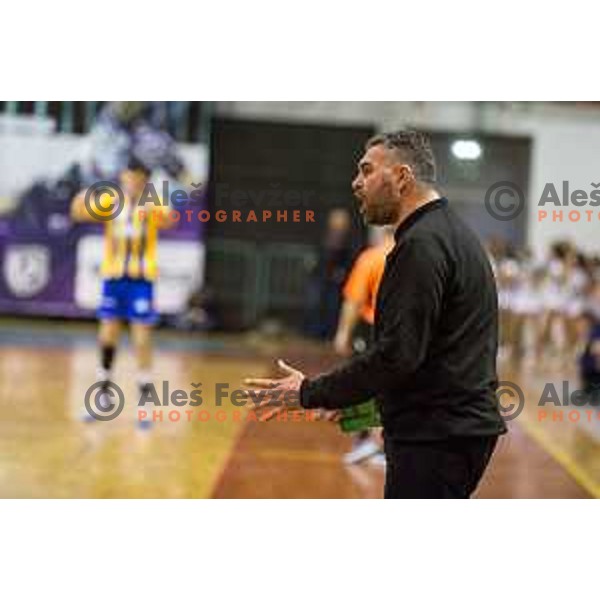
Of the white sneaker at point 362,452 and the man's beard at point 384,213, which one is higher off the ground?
the man's beard at point 384,213

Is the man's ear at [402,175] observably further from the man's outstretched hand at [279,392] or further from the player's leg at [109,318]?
the player's leg at [109,318]

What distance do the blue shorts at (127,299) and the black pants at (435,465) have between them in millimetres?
4133

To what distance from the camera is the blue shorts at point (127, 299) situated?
644 centimetres

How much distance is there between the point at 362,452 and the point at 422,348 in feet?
10.6

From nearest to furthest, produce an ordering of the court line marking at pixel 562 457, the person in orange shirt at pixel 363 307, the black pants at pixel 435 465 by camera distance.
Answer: the black pants at pixel 435 465 → the court line marking at pixel 562 457 → the person in orange shirt at pixel 363 307

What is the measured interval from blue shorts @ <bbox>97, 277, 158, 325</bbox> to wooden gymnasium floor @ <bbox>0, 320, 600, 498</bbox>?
0.68m

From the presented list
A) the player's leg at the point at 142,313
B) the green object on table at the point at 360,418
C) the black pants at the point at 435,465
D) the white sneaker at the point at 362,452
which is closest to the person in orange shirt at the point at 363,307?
the white sneaker at the point at 362,452

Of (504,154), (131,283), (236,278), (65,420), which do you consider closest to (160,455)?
(65,420)

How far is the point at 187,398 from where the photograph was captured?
717 cm

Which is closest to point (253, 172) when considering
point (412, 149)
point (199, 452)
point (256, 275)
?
point (256, 275)

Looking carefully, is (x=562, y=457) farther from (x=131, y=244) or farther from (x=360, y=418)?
(x=360, y=418)

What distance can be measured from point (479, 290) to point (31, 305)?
10.0 metres

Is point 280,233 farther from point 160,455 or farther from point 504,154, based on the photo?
point 160,455

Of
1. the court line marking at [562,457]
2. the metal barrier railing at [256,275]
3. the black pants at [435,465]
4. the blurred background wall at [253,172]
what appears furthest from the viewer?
the metal barrier railing at [256,275]
